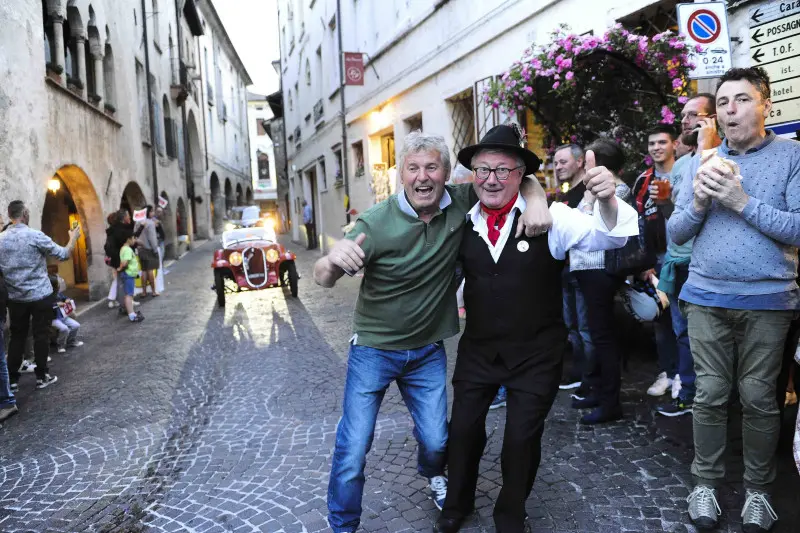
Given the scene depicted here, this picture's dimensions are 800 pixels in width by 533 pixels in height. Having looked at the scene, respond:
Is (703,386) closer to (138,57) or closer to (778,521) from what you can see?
(778,521)

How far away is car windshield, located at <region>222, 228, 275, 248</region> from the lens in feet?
39.1

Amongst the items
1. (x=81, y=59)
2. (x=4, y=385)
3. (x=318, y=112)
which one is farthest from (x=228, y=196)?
(x=4, y=385)

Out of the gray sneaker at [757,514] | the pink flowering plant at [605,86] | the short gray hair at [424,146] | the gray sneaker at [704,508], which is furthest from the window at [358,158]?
the gray sneaker at [757,514]

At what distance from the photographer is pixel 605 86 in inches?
251

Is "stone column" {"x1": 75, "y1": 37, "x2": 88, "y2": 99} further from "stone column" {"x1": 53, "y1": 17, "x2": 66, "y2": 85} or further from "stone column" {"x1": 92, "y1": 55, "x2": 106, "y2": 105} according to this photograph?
"stone column" {"x1": 53, "y1": 17, "x2": 66, "y2": 85}

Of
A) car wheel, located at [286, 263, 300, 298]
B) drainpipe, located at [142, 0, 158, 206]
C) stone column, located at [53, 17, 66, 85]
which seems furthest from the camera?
drainpipe, located at [142, 0, 158, 206]

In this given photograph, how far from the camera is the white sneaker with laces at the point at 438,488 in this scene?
3270 mm

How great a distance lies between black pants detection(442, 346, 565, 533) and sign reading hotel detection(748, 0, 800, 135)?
13.1 feet

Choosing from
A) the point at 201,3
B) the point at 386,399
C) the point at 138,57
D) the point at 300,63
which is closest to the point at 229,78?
the point at 201,3

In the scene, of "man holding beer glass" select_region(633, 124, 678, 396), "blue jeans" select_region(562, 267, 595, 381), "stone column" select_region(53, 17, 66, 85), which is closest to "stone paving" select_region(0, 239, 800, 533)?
"blue jeans" select_region(562, 267, 595, 381)

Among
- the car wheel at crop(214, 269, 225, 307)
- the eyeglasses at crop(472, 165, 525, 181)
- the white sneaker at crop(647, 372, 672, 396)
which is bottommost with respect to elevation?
the white sneaker at crop(647, 372, 672, 396)

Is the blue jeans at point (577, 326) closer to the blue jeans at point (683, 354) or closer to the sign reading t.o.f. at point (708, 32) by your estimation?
the blue jeans at point (683, 354)

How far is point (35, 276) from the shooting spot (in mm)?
6105

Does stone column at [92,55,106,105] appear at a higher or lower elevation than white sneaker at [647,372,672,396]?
higher
